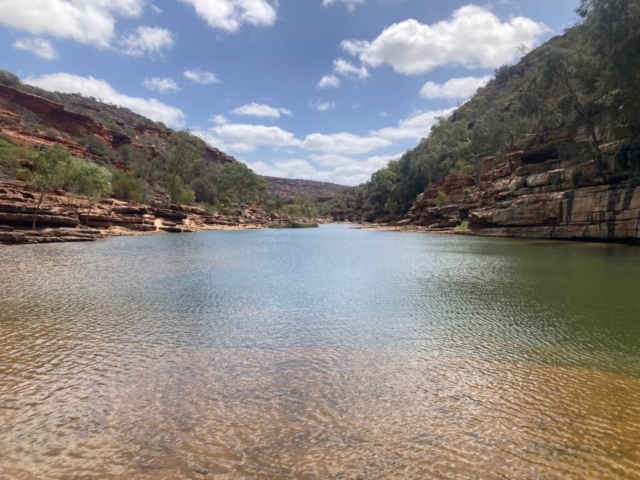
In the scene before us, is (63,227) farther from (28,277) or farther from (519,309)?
(519,309)

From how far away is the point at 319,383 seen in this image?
5.84 meters

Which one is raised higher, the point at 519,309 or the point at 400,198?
the point at 400,198

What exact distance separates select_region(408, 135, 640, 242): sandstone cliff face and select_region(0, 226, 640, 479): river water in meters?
20.4

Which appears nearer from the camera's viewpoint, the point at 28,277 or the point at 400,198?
the point at 28,277

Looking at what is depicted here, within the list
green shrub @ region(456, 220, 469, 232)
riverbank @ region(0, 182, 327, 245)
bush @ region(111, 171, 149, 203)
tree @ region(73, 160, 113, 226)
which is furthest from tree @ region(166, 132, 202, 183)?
green shrub @ region(456, 220, 469, 232)

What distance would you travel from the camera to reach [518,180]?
4284 centimetres

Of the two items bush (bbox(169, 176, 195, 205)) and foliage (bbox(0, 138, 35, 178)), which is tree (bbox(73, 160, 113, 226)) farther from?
bush (bbox(169, 176, 195, 205))

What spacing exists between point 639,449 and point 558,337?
4337 mm

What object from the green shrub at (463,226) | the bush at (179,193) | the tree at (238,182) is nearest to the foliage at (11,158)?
the bush at (179,193)

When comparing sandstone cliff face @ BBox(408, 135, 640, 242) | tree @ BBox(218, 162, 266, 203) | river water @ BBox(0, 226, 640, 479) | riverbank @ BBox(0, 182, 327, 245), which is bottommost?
river water @ BBox(0, 226, 640, 479)

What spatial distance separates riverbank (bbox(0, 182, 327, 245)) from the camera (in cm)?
3092

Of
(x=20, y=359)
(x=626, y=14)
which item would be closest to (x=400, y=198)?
(x=626, y=14)

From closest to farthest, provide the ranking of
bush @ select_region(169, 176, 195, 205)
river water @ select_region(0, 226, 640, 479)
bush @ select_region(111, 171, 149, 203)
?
river water @ select_region(0, 226, 640, 479) < bush @ select_region(111, 171, 149, 203) < bush @ select_region(169, 176, 195, 205)

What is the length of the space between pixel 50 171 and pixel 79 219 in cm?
566
